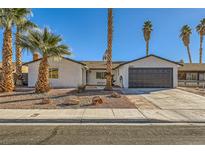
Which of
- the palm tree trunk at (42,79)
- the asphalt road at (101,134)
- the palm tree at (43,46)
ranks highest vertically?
the palm tree at (43,46)

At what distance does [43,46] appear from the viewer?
1669 cm

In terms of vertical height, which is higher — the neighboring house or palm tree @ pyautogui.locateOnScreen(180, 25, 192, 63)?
palm tree @ pyautogui.locateOnScreen(180, 25, 192, 63)

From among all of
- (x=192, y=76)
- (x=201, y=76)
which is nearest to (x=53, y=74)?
(x=192, y=76)

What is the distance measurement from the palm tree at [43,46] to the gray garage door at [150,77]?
32.0 feet

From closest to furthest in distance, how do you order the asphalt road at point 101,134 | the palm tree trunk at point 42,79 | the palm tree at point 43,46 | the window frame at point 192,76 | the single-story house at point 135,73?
the asphalt road at point 101,134, the palm tree at point 43,46, the palm tree trunk at point 42,79, the single-story house at point 135,73, the window frame at point 192,76

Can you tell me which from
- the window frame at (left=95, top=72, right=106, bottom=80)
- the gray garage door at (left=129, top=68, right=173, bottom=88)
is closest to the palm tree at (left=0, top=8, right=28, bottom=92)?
the gray garage door at (left=129, top=68, right=173, bottom=88)

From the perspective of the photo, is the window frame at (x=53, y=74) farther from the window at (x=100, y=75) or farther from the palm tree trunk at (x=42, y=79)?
the window at (x=100, y=75)

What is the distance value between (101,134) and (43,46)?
11867 millimetres

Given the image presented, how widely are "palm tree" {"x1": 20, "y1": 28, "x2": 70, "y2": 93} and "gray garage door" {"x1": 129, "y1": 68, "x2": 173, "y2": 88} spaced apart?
9.76m

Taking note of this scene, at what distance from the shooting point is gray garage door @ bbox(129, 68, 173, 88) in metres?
24.5

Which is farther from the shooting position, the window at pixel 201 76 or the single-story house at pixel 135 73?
the window at pixel 201 76

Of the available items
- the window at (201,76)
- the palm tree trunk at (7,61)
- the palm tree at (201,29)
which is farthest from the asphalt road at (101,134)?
the palm tree at (201,29)

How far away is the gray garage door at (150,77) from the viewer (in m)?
24.5

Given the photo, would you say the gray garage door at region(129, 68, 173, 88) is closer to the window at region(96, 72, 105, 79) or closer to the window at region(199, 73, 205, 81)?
the window at region(96, 72, 105, 79)
